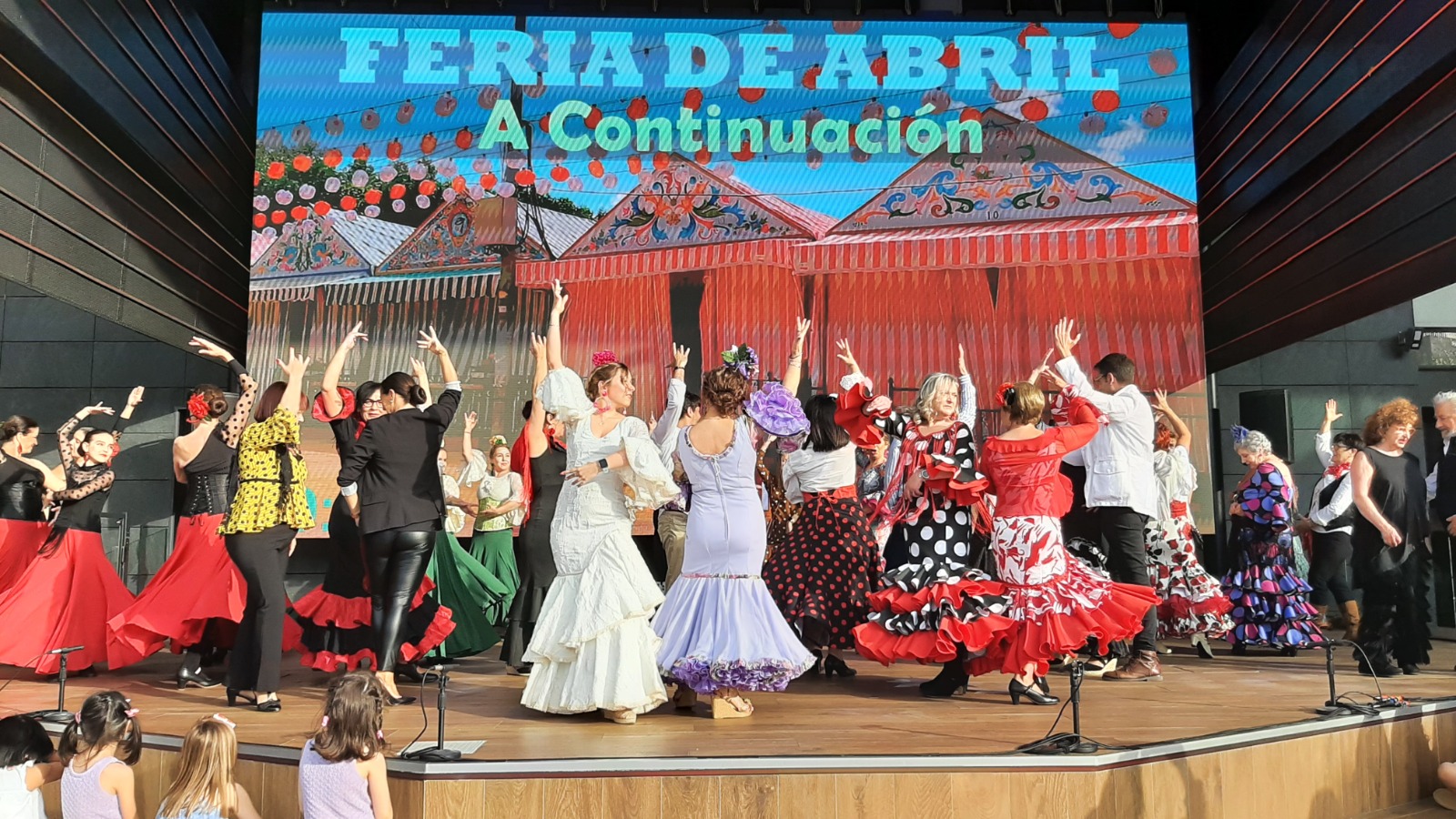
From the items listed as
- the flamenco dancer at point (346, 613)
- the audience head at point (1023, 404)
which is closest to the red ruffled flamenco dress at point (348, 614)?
the flamenco dancer at point (346, 613)

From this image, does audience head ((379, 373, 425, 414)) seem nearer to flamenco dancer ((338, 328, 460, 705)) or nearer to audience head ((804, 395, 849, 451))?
flamenco dancer ((338, 328, 460, 705))

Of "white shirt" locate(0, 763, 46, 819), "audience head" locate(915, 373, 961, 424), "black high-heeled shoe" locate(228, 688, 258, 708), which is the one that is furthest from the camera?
"audience head" locate(915, 373, 961, 424)

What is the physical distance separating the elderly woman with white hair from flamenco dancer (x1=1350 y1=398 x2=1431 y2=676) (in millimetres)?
512

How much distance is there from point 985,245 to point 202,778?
723 centimetres

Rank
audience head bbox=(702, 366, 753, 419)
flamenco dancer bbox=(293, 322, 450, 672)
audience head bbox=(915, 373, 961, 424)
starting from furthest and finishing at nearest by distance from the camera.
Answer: flamenco dancer bbox=(293, 322, 450, 672)
audience head bbox=(915, 373, 961, 424)
audience head bbox=(702, 366, 753, 419)

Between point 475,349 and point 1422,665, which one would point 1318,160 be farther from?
point 475,349

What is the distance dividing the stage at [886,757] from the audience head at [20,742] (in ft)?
1.05

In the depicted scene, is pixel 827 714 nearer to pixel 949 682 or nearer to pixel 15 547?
pixel 949 682

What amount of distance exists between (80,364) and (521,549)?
6024mm

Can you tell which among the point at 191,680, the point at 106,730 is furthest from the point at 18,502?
the point at 106,730

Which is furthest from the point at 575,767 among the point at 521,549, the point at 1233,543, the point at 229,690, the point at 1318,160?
the point at 1318,160

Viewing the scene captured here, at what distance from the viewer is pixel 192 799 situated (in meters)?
3.17

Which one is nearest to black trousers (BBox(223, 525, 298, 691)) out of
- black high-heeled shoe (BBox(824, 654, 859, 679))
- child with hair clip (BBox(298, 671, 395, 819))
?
child with hair clip (BBox(298, 671, 395, 819))

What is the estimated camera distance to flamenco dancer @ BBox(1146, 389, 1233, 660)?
6.06 meters
